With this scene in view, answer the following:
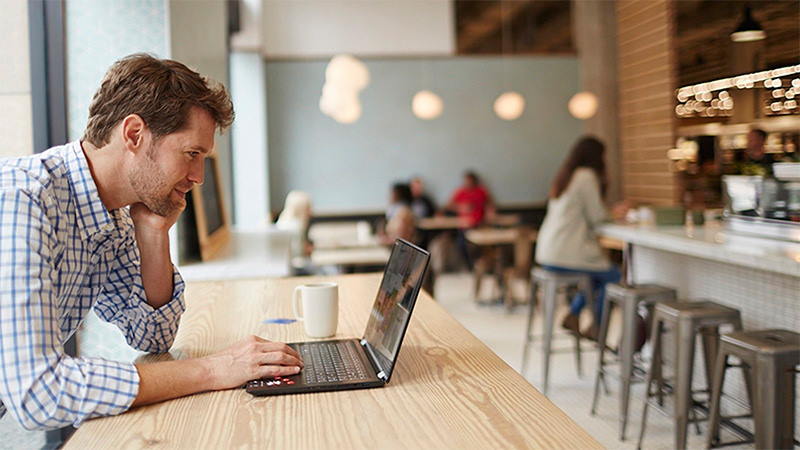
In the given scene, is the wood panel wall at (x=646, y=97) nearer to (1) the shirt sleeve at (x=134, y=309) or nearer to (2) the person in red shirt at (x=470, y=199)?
(2) the person in red shirt at (x=470, y=199)

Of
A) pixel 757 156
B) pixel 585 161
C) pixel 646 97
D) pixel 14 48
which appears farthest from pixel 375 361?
pixel 646 97

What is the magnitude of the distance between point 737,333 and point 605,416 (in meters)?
1.51

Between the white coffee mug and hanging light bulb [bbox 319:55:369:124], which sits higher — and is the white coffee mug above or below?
below

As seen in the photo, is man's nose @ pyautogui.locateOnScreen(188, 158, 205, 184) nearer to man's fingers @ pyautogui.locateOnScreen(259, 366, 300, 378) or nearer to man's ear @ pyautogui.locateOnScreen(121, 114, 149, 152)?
man's ear @ pyautogui.locateOnScreen(121, 114, 149, 152)

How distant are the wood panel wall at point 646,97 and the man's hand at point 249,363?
7.83 meters

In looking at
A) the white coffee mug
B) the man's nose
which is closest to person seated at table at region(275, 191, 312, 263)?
the white coffee mug

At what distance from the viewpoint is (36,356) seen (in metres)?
1.21

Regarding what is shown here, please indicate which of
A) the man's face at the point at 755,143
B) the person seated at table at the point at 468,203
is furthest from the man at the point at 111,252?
the person seated at table at the point at 468,203

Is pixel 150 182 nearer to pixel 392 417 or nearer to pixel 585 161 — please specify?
pixel 392 417

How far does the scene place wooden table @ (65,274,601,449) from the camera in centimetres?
112

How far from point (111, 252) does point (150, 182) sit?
267 millimetres

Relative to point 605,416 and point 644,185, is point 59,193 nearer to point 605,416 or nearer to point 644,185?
point 605,416

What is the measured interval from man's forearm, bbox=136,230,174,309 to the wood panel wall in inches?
303

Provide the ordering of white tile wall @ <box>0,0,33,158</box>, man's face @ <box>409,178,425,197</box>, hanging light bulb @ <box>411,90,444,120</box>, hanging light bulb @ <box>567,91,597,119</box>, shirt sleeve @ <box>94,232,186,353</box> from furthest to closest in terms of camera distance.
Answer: man's face @ <box>409,178,425,197</box> < hanging light bulb @ <box>411,90,444,120</box> < hanging light bulb @ <box>567,91,597,119</box> < white tile wall @ <box>0,0,33,158</box> < shirt sleeve @ <box>94,232,186,353</box>
